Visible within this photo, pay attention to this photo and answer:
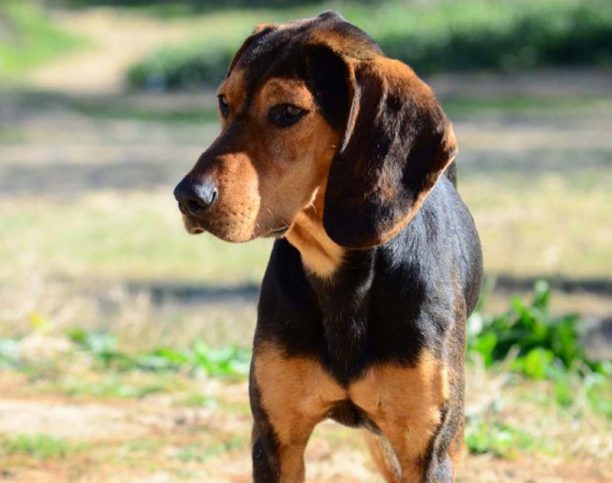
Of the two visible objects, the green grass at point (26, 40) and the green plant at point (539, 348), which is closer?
the green plant at point (539, 348)

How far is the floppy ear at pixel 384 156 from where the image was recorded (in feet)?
13.4

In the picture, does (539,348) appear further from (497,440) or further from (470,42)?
(470,42)

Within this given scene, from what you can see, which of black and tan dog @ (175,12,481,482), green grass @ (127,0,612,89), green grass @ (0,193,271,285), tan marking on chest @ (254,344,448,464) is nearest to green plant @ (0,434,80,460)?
black and tan dog @ (175,12,481,482)

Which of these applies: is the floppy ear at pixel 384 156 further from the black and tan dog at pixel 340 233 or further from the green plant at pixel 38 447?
the green plant at pixel 38 447

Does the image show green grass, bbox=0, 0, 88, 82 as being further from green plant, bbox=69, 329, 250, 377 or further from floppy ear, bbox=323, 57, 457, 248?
floppy ear, bbox=323, 57, 457, 248

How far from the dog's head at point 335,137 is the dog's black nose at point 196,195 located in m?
0.10

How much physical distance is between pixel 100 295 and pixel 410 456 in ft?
17.0

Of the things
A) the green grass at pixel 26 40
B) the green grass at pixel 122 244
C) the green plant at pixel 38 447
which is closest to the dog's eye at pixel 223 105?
the green plant at pixel 38 447

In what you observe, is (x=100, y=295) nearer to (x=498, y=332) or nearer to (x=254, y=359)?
(x=498, y=332)

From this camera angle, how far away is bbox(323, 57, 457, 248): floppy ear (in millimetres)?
4090

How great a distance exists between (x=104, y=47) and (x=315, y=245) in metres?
25.9

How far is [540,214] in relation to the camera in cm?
1191

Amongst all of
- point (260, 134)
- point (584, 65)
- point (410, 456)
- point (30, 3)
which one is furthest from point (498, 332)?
point (30, 3)

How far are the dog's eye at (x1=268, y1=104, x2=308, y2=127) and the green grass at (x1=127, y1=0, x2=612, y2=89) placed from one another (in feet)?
62.4
